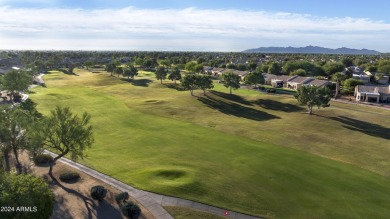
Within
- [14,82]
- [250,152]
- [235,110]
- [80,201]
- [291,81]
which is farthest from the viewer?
[291,81]

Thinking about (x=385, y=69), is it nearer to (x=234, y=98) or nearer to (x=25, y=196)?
(x=234, y=98)

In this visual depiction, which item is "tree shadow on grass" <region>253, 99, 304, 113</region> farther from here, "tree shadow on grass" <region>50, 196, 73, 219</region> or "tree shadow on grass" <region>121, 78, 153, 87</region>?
"tree shadow on grass" <region>50, 196, 73, 219</region>

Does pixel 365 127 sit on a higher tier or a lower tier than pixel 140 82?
lower

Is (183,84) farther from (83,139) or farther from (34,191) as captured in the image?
(34,191)

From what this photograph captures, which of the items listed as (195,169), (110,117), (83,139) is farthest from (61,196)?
(110,117)

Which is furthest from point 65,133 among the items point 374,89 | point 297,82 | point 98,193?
point 297,82

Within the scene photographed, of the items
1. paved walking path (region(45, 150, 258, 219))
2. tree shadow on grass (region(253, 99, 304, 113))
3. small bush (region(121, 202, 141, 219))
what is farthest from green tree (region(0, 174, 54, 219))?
tree shadow on grass (region(253, 99, 304, 113))
